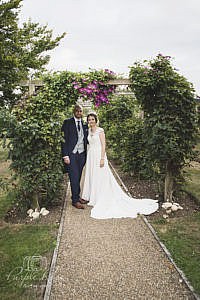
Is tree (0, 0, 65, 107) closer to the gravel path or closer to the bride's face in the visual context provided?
the bride's face

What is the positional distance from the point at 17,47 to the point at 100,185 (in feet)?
45.5

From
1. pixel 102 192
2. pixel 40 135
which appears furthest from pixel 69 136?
pixel 102 192

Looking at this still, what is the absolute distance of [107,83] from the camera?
5297mm

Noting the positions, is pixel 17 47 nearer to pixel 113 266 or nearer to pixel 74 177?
pixel 74 177

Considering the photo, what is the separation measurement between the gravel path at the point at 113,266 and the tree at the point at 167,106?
1.50 m

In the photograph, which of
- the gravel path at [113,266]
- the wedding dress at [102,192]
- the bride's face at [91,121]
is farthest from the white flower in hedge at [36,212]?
the bride's face at [91,121]

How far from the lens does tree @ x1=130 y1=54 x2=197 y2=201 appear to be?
4.82 meters

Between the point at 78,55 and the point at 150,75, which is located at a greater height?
the point at 78,55

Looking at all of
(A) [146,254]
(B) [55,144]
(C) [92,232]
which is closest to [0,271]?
(C) [92,232]

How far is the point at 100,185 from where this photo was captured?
17.8ft

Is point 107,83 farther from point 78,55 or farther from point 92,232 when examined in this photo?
point 78,55

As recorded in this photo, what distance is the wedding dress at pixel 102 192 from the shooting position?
5.05 m

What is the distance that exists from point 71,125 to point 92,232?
85.5 inches

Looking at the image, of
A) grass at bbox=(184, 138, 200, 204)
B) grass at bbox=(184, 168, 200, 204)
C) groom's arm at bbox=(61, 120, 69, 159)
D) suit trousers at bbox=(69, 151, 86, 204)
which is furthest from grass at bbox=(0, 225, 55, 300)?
grass at bbox=(184, 168, 200, 204)
